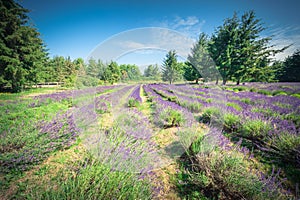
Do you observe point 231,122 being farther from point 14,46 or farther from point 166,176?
point 14,46

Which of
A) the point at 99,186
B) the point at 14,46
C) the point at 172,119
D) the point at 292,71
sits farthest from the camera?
the point at 292,71

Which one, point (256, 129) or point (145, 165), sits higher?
point (256, 129)

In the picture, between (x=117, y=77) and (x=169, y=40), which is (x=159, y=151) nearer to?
(x=169, y=40)

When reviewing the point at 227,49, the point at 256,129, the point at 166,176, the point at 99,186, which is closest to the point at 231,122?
the point at 256,129

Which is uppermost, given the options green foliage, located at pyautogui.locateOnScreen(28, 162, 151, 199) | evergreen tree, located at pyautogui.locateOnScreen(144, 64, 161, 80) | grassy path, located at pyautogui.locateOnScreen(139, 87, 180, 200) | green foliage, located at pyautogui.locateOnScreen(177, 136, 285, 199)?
evergreen tree, located at pyautogui.locateOnScreen(144, 64, 161, 80)

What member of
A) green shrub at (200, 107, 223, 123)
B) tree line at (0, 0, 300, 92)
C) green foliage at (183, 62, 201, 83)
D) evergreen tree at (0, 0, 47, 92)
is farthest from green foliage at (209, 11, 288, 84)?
evergreen tree at (0, 0, 47, 92)

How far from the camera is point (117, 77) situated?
28906mm

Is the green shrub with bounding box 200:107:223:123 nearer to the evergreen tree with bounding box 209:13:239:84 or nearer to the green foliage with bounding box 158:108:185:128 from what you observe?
the green foliage with bounding box 158:108:185:128

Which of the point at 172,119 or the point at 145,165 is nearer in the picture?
the point at 145,165

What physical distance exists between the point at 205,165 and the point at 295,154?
5.90ft

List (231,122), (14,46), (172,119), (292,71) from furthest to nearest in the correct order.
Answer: (292,71), (14,46), (172,119), (231,122)

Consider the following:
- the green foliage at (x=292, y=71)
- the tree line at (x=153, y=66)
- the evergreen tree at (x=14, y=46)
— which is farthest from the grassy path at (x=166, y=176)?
the green foliage at (x=292, y=71)

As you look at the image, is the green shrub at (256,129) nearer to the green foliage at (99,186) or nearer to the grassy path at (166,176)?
the grassy path at (166,176)

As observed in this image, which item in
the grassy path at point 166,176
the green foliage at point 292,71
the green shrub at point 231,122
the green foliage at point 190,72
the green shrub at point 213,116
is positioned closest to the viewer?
the grassy path at point 166,176
